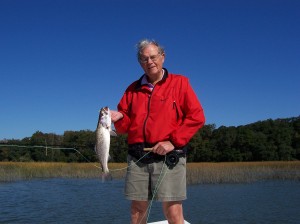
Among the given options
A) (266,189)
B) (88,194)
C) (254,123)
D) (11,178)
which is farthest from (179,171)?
(254,123)

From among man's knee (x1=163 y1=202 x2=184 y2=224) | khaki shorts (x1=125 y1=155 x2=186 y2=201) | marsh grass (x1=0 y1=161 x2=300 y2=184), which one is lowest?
marsh grass (x1=0 y1=161 x2=300 y2=184)

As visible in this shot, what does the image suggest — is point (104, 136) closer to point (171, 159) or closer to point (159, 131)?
point (159, 131)

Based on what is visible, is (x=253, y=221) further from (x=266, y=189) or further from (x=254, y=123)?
(x=254, y=123)

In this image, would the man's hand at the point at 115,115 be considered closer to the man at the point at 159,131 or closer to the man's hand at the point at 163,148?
the man at the point at 159,131

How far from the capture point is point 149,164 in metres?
4.23

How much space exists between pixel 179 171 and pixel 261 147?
255ft

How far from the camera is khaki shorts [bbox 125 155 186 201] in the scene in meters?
4.17

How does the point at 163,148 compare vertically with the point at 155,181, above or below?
above

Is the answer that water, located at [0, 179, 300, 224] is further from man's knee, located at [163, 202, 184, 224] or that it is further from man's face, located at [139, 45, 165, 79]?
man's face, located at [139, 45, 165, 79]

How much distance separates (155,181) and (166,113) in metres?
0.71

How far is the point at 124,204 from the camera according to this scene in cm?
2095

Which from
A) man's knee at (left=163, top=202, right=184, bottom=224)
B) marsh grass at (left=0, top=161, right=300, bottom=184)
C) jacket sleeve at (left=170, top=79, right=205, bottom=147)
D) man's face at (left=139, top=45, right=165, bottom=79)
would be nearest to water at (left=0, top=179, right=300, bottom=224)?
marsh grass at (left=0, top=161, right=300, bottom=184)

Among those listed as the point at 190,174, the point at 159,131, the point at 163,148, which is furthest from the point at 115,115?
the point at 190,174

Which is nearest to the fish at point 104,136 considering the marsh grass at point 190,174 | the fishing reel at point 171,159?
the fishing reel at point 171,159
